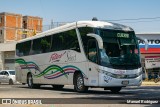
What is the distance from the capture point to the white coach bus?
18.1 m

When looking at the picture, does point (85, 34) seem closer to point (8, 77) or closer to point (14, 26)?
point (8, 77)

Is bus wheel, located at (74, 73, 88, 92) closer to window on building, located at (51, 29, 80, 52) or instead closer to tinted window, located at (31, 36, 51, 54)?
window on building, located at (51, 29, 80, 52)

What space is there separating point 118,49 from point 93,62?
1.34m

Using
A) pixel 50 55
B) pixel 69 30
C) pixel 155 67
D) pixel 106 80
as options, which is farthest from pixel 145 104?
pixel 155 67

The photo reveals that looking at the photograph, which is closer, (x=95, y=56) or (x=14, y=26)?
(x=95, y=56)

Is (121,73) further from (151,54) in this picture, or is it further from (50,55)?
(151,54)

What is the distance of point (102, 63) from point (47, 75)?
6563 millimetres

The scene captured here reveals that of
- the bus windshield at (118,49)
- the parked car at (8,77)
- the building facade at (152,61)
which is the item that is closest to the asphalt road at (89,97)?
the bus windshield at (118,49)

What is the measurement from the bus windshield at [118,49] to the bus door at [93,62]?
1.31 feet

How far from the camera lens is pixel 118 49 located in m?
18.5

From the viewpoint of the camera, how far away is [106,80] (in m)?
18.1

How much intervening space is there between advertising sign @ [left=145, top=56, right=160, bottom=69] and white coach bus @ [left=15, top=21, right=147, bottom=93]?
75.8 ft

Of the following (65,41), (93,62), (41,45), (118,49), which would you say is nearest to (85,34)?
(93,62)

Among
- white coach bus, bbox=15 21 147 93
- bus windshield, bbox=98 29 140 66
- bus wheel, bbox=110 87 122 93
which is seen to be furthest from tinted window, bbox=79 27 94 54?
bus wheel, bbox=110 87 122 93
